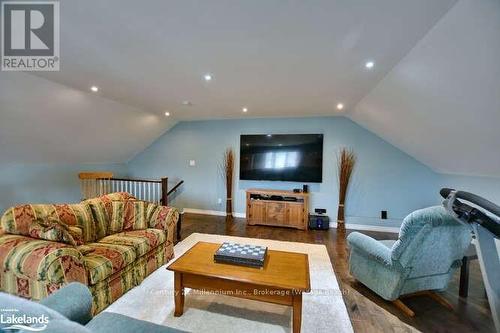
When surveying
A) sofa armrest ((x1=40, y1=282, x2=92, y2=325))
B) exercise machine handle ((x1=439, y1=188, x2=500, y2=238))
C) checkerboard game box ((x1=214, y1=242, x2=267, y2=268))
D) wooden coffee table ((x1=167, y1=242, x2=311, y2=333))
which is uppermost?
exercise machine handle ((x1=439, y1=188, x2=500, y2=238))

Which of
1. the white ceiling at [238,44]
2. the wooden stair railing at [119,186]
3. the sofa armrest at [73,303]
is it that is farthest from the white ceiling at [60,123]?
the sofa armrest at [73,303]

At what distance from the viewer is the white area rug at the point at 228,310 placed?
6.19 ft

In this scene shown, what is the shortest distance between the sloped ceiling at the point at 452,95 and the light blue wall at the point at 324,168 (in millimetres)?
713

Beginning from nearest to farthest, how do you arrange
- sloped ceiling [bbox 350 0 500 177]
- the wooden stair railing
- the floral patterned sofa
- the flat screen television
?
sloped ceiling [bbox 350 0 500 177] → the floral patterned sofa → the wooden stair railing → the flat screen television

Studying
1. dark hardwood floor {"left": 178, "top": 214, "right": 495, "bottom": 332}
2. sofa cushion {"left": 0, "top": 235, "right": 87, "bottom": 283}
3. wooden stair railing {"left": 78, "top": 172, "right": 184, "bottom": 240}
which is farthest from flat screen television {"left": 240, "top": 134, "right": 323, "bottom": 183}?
sofa cushion {"left": 0, "top": 235, "right": 87, "bottom": 283}

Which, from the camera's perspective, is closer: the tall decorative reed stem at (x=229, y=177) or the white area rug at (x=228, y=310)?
the white area rug at (x=228, y=310)

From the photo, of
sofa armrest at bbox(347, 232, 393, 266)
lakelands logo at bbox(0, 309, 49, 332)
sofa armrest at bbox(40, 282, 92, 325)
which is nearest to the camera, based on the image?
lakelands logo at bbox(0, 309, 49, 332)

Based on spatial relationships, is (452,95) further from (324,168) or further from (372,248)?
(324,168)

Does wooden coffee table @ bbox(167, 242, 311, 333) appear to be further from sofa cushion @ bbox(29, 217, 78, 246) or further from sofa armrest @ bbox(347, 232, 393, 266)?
sofa cushion @ bbox(29, 217, 78, 246)

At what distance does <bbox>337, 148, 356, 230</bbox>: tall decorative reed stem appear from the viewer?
185 inches

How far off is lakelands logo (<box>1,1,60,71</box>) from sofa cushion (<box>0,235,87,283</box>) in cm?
182

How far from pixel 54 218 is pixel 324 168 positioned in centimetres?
456

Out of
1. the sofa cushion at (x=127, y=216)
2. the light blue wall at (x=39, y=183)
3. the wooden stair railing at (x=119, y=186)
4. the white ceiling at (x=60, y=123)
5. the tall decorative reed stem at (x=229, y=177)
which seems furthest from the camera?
the tall decorative reed stem at (x=229, y=177)

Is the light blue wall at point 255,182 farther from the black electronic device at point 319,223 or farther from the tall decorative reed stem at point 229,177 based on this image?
the black electronic device at point 319,223
